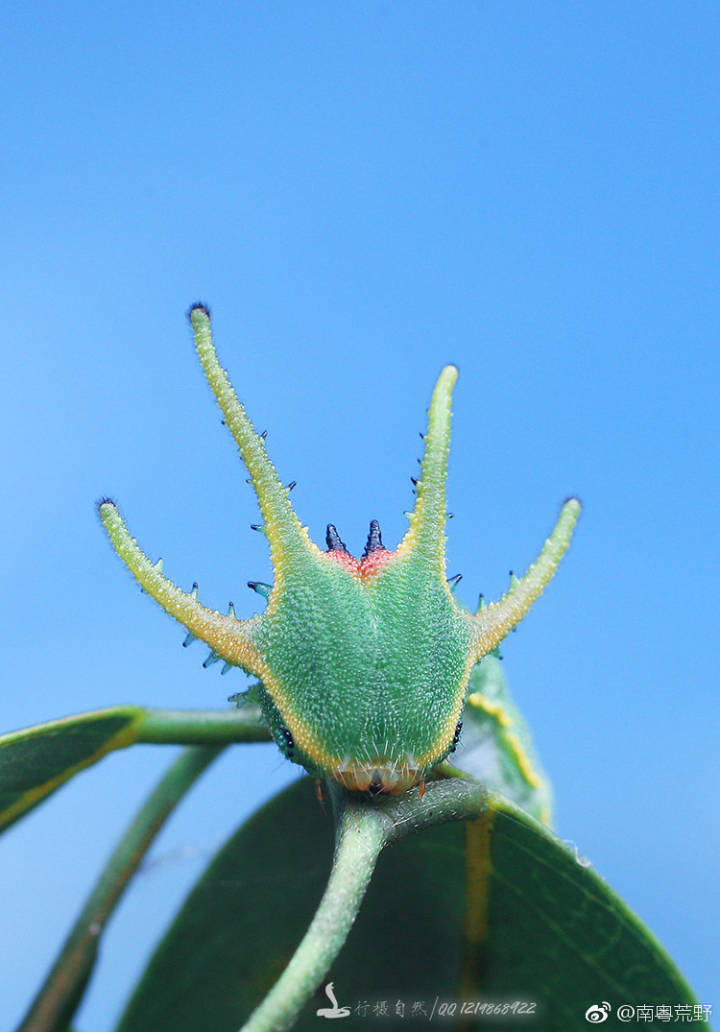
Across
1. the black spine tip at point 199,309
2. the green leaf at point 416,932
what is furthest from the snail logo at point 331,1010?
the black spine tip at point 199,309

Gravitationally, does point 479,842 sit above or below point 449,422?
below

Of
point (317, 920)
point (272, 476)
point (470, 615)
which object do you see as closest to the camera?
point (317, 920)

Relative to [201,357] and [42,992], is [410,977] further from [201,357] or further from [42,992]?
[201,357]

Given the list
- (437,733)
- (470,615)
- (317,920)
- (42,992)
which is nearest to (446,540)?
(470,615)

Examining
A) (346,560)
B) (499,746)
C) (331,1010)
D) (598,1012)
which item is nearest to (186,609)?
(346,560)

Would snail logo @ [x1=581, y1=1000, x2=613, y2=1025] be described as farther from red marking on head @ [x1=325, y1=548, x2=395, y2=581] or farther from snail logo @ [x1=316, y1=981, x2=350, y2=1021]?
red marking on head @ [x1=325, y1=548, x2=395, y2=581]

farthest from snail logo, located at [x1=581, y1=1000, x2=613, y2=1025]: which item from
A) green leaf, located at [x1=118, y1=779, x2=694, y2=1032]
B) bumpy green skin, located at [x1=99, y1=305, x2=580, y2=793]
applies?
bumpy green skin, located at [x1=99, y1=305, x2=580, y2=793]
